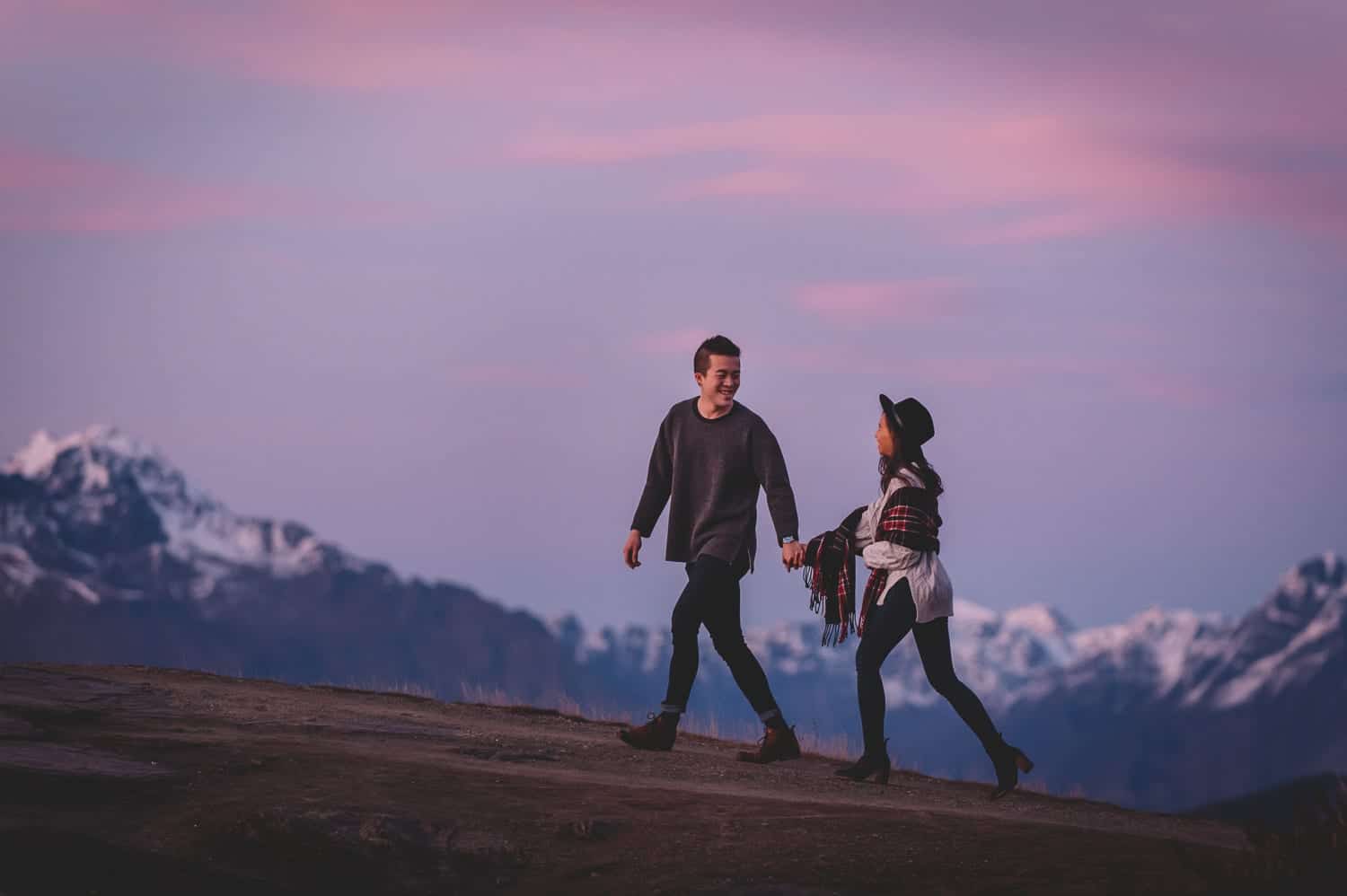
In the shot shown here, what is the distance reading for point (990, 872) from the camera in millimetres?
9555

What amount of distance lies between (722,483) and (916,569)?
1630 mm

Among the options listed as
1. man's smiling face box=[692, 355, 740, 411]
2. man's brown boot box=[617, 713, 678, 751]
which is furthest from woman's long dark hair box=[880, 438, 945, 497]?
man's brown boot box=[617, 713, 678, 751]

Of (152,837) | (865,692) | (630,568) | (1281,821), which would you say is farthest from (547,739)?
(1281,821)

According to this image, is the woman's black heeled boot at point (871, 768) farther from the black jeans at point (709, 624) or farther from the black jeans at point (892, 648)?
the black jeans at point (709, 624)

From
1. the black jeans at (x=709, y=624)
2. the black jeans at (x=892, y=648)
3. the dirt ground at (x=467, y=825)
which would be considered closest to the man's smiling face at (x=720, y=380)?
the black jeans at (x=709, y=624)

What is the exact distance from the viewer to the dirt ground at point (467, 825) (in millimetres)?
9242

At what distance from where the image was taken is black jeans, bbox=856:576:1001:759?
12.3m

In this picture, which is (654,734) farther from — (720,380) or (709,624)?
(720,380)

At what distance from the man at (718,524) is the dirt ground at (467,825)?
0.95 meters

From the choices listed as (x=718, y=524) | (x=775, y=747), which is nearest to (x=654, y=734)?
(x=775, y=747)

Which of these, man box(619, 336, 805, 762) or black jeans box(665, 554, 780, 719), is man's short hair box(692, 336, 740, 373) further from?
black jeans box(665, 554, 780, 719)

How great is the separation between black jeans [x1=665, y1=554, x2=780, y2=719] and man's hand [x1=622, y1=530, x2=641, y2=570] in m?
0.42

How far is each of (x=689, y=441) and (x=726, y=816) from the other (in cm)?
373

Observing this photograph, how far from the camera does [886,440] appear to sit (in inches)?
501
